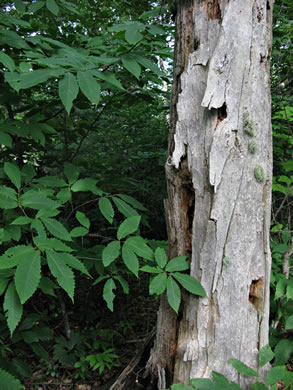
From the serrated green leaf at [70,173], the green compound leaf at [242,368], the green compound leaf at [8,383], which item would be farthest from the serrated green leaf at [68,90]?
the green compound leaf at [242,368]

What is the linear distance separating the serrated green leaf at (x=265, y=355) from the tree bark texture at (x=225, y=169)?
38 mm

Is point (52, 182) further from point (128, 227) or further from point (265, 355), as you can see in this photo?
point (265, 355)

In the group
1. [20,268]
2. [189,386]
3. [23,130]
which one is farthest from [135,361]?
[23,130]

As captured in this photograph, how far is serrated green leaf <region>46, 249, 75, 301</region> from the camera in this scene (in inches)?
42.7

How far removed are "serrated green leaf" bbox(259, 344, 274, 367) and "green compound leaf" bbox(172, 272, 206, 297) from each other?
38 centimetres

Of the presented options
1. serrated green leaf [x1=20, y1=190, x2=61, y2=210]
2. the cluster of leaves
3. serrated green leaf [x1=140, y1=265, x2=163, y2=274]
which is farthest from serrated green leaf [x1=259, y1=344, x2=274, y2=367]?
serrated green leaf [x1=20, y1=190, x2=61, y2=210]

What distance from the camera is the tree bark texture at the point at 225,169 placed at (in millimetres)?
1214

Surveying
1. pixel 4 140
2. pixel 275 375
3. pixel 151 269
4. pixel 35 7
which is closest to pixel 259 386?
pixel 275 375

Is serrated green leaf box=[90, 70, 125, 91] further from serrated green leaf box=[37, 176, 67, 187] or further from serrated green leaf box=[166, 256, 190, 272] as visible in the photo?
serrated green leaf box=[166, 256, 190, 272]

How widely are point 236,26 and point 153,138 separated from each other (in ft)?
8.89

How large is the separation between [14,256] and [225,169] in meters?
0.95

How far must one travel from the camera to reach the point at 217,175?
48.0 inches

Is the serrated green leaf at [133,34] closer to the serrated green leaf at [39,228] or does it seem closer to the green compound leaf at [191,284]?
the serrated green leaf at [39,228]

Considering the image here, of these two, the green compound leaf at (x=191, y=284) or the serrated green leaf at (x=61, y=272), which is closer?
the serrated green leaf at (x=61, y=272)
